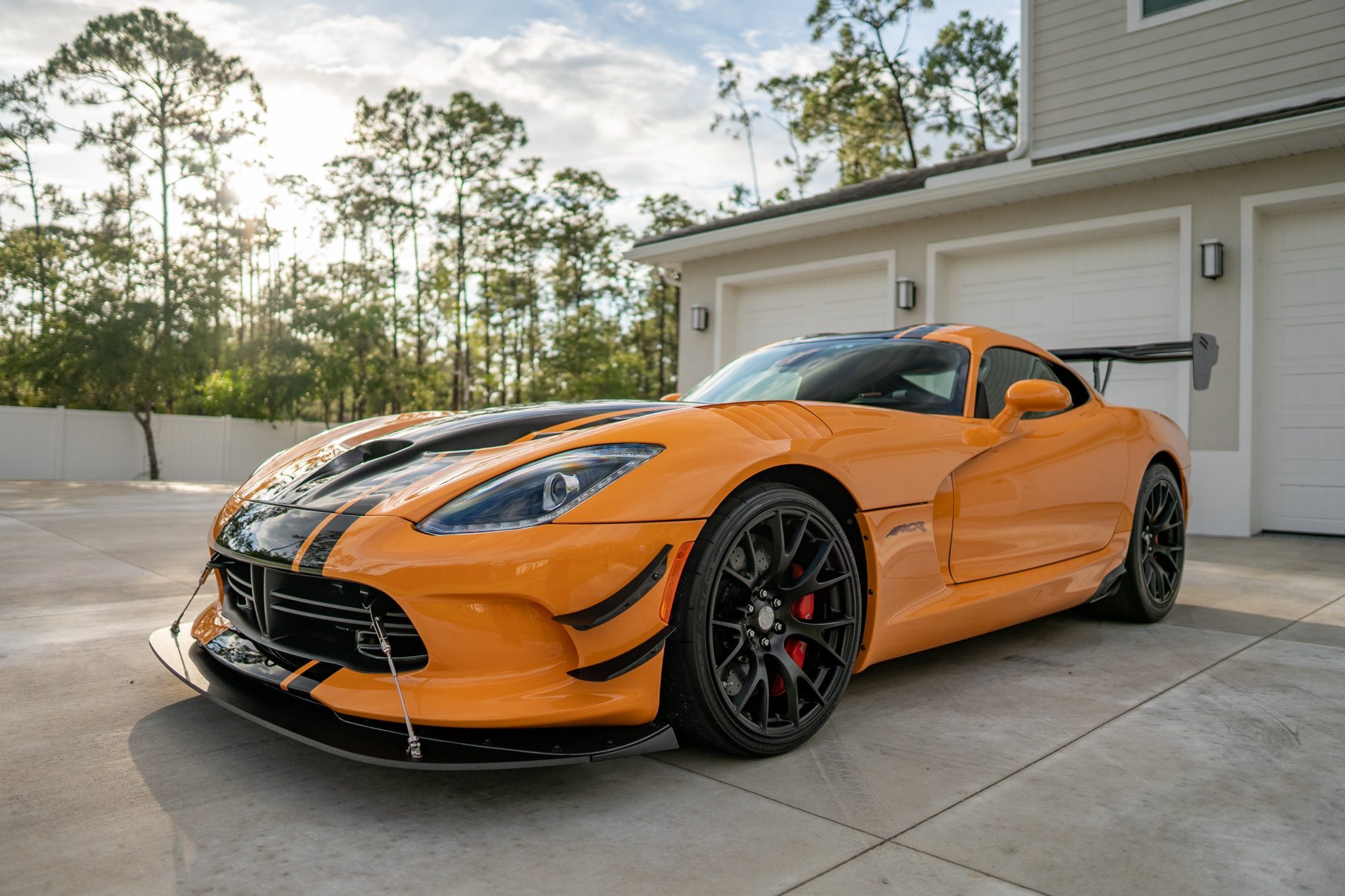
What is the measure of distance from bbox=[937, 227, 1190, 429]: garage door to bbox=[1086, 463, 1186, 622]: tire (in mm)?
4098

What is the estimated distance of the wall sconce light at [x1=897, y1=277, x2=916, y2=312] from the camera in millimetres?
9867

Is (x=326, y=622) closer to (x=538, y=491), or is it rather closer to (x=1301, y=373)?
(x=538, y=491)

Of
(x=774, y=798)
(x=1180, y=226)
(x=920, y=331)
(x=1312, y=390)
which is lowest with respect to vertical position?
(x=774, y=798)

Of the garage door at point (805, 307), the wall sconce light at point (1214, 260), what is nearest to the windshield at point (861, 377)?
the wall sconce light at point (1214, 260)

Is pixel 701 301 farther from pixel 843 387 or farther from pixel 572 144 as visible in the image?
pixel 572 144

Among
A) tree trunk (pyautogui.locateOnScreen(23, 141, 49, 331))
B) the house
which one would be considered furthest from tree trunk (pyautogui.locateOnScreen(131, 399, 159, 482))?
the house

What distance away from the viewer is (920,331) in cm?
374

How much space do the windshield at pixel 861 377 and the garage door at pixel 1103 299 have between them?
5.38 metres

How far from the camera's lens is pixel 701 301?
39.9 feet

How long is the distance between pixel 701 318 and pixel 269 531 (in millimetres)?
9990

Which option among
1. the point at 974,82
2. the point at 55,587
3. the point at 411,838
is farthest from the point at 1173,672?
the point at 974,82

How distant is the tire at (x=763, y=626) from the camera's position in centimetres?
221

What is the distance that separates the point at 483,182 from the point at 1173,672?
97.4 ft

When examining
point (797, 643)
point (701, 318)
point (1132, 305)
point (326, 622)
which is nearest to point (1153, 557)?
point (797, 643)
